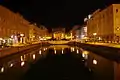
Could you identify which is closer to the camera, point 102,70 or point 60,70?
point 102,70

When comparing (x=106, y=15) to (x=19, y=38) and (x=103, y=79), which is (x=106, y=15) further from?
(x=103, y=79)

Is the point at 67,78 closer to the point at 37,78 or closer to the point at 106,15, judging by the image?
the point at 37,78

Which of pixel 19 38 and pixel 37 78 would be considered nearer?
pixel 37 78

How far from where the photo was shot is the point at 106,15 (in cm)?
10944

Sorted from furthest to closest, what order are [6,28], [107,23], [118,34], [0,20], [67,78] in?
[107,23]
[118,34]
[6,28]
[0,20]
[67,78]

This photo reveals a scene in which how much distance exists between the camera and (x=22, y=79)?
15.3m

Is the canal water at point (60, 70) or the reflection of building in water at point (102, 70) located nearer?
the reflection of building in water at point (102, 70)

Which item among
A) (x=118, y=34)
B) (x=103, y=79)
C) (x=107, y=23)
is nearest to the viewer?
(x=103, y=79)

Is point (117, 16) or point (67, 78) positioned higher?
point (117, 16)

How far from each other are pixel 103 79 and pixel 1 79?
18.2 feet

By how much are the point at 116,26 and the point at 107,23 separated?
12097mm

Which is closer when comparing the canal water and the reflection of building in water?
the reflection of building in water

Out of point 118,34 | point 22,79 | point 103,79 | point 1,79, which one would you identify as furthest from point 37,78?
point 118,34

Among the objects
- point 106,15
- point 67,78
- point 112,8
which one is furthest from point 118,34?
point 67,78
